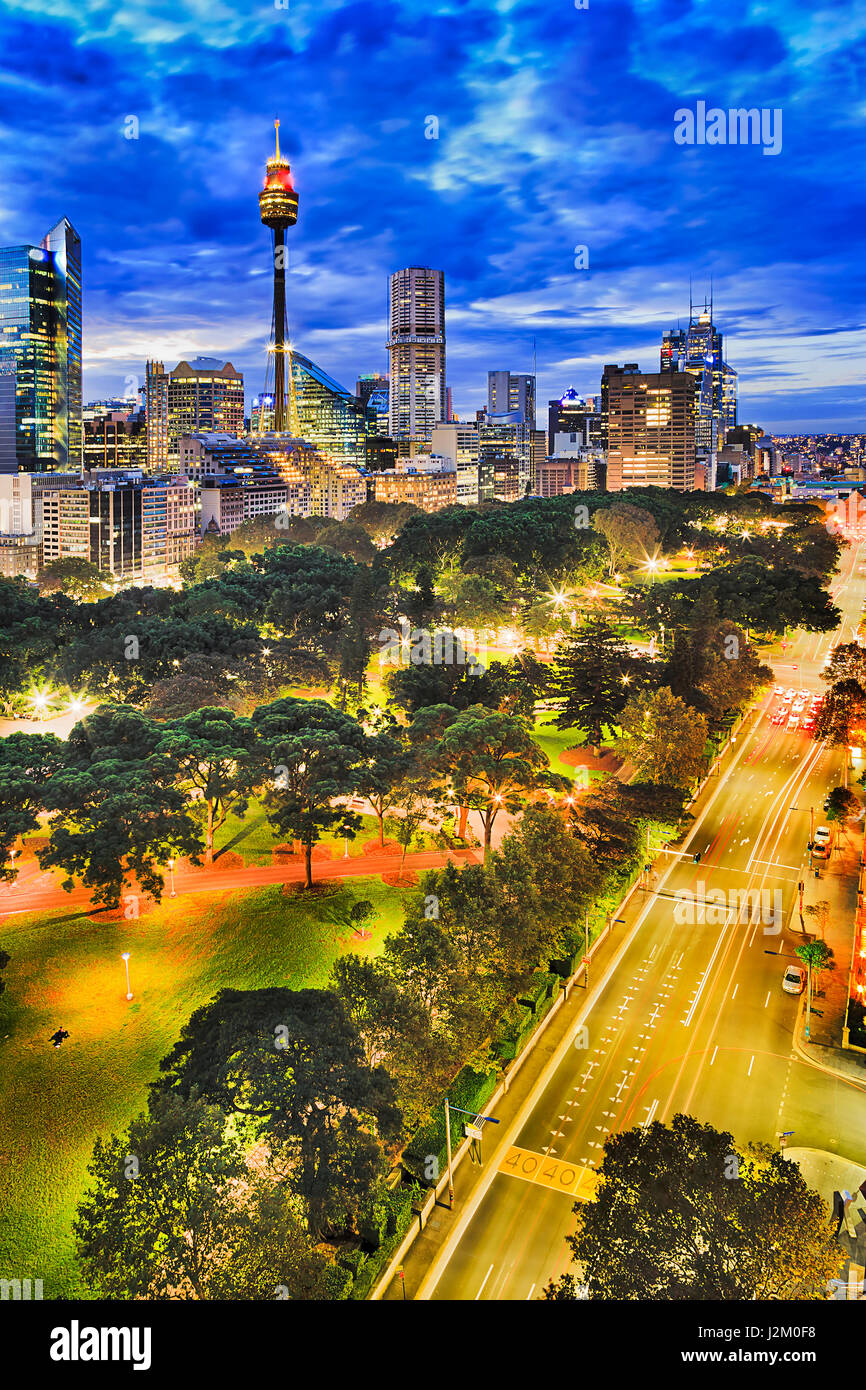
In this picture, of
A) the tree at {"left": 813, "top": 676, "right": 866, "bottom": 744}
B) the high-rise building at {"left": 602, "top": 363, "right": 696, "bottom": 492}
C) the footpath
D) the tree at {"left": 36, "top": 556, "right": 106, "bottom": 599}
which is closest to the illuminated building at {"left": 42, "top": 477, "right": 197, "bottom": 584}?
the tree at {"left": 36, "top": 556, "right": 106, "bottom": 599}

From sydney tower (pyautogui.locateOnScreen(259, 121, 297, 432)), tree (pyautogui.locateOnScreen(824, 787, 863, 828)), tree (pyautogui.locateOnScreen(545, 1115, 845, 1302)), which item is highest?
sydney tower (pyautogui.locateOnScreen(259, 121, 297, 432))

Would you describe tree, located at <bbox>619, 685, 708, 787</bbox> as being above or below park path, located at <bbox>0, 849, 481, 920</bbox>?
above

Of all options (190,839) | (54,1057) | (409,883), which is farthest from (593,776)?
(54,1057)

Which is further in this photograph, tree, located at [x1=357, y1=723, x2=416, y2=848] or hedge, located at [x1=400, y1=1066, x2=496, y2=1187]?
tree, located at [x1=357, y1=723, x2=416, y2=848]

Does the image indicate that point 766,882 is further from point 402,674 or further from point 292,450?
point 292,450

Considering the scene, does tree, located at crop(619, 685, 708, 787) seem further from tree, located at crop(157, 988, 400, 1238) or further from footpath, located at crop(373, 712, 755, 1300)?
tree, located at crop(157, 988, 400, 1238)

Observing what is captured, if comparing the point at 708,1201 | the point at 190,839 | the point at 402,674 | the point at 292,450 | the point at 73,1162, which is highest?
the point at 292,450

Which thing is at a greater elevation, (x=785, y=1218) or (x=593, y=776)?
(x=593, y=776)

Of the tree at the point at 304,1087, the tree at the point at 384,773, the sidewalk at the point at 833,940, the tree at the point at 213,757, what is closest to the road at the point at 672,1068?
the sidewalk at the point at 833,940
